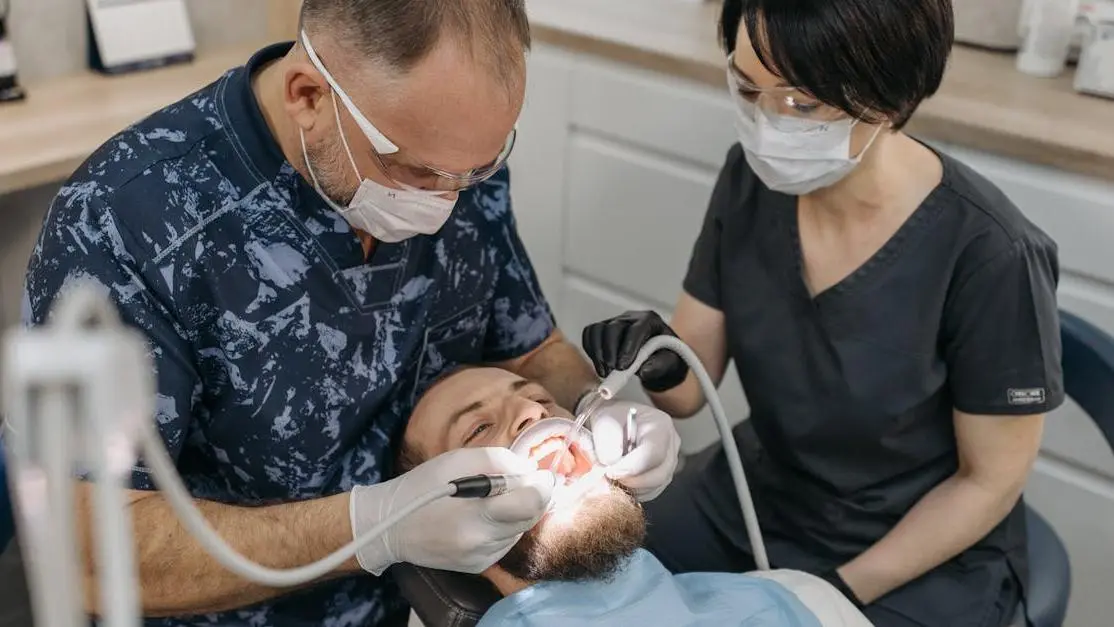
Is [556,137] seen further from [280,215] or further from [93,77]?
[280,215]

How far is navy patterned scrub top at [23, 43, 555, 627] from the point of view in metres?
1.24

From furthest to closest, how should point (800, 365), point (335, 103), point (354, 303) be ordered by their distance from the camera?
point (800, 365), point (354, 303), point (335, 103)

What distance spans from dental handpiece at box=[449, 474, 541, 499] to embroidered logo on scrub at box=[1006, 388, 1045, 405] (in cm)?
71

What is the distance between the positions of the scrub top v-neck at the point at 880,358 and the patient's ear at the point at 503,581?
0.47 metres

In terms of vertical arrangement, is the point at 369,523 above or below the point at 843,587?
above

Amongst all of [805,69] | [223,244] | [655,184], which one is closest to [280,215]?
[223,244]

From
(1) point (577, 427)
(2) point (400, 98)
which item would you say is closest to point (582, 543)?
(1) point (577, 427)

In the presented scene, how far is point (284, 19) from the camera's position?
2.65m

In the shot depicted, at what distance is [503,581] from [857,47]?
2.68 feet

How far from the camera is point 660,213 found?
8.12ft

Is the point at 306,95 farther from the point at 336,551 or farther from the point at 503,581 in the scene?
the point at 503,581

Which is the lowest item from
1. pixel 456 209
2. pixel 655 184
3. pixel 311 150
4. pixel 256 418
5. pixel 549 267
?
pixel 549 267

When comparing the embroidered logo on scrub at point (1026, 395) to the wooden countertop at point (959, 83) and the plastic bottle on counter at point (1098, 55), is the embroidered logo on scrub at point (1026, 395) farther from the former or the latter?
the plastic bottle on counter at point (1098, 55)

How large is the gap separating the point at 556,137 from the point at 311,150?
1.33 metres
